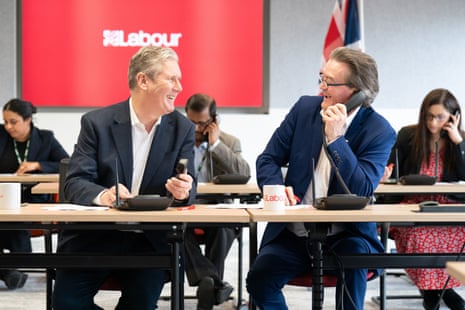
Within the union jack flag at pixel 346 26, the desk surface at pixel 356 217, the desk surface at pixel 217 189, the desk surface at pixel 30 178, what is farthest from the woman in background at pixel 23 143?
the desk surface at pixel 356 217

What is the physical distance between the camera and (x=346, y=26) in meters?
5.53

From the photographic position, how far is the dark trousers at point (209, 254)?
12.4ft

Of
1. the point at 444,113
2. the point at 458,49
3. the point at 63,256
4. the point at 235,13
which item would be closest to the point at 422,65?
the point at 458,49

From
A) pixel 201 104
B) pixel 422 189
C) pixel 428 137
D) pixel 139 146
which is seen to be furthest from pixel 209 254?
pixel 139 146

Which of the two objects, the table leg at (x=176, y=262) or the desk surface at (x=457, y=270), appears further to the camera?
the table leg at (x=176, y=262)

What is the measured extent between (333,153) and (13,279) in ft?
9.27

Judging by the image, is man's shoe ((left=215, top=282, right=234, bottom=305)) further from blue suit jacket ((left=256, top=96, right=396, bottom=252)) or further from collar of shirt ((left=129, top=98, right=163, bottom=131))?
collar of shirt ((left=129, top=98, right=163, bottom=131))

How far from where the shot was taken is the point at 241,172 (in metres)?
4.69

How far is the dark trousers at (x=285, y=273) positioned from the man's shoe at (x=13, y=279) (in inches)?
98.3

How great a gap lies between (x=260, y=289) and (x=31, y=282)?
9.00 ft

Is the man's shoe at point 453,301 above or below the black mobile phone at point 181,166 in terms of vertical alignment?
below

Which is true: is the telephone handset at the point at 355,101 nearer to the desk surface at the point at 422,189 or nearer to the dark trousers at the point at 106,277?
the dark trousers at the point at 106,277

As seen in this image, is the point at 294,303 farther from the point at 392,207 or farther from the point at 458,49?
the point at 458,49

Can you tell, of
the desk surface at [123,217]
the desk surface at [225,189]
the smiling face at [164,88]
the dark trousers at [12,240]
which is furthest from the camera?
the dark trousers at [12,240]
